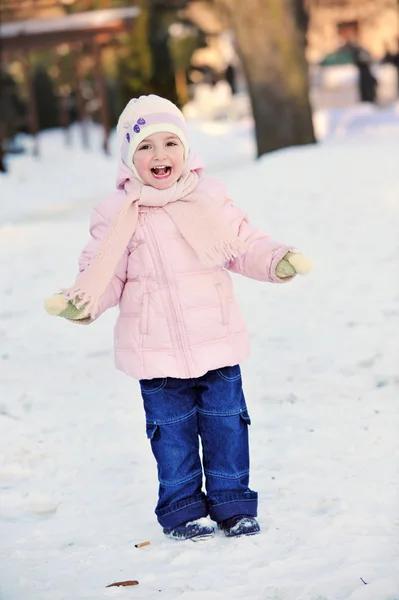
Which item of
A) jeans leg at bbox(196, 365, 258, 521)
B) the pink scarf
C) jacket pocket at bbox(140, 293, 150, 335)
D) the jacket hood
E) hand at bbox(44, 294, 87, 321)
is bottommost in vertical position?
jeans leg at bbox(196, 365, 258, 521)

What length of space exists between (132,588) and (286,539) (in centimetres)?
61

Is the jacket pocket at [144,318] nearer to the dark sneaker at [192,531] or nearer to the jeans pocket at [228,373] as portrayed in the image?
the jeans pocket at [228,373]

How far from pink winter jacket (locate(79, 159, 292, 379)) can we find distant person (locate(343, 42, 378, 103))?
1002 inches

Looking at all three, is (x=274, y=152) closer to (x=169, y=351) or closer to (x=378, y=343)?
(x=378, y=343)

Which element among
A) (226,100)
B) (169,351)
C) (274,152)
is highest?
(169,351)

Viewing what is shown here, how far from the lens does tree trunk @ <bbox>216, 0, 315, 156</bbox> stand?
13.8 metres

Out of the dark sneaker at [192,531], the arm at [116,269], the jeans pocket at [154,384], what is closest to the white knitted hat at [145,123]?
the arm at [116,269]

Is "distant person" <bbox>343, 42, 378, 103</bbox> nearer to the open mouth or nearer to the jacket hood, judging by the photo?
the jacket hood

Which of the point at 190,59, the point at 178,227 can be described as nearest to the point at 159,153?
the point at 178,227

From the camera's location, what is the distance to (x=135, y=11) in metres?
22.5

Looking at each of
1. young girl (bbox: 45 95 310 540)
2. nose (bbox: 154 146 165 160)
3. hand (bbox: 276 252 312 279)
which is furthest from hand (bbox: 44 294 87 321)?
hand (bbox: 276 252 312 279)

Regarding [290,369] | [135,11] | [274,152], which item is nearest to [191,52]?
[135,11]

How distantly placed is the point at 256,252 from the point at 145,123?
0.60 meters

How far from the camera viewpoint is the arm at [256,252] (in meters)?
3.64
